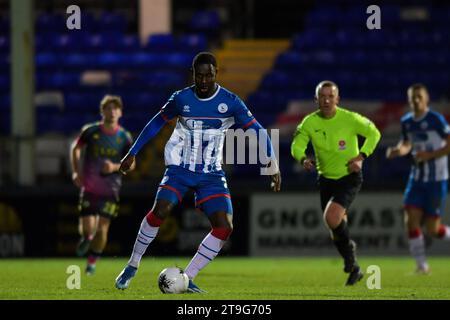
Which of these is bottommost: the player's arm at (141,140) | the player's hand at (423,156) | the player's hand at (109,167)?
the player's hand at (109,167)

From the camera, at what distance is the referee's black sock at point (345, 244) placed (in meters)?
10.7

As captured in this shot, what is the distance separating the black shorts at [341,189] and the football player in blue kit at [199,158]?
5.88ft

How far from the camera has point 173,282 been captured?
8789 millimetres

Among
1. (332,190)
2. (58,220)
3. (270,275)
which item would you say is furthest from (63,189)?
(332,190)

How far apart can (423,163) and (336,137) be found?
9.40ft

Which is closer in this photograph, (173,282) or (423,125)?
(173,282)

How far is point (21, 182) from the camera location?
16.5 metres

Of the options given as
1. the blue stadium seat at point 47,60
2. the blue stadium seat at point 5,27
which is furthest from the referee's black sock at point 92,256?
the blue stadium seat at point 5,27

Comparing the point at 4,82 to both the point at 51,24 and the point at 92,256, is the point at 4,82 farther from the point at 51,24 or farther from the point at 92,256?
the point at 92,256

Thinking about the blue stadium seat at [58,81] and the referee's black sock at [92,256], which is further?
the blue stadium seat at [58,81]

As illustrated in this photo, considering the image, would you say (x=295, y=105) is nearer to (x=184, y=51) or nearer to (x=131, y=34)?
(x=184, y=51)

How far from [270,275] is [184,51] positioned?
9.76 meters

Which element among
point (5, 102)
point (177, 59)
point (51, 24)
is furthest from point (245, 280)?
point (51, 24)

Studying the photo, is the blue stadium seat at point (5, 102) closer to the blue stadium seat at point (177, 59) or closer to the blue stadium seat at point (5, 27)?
the blue stadium seat at point (5, 27)
